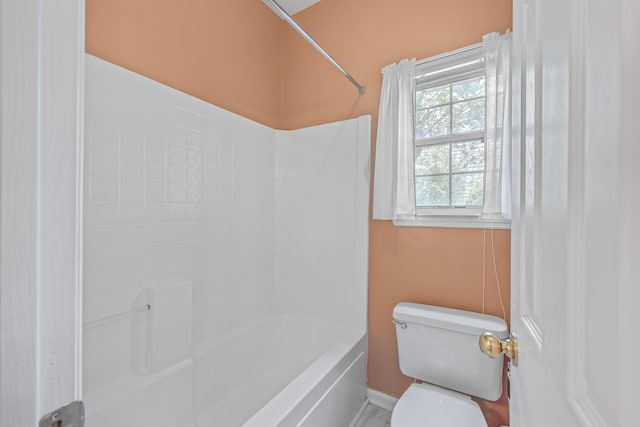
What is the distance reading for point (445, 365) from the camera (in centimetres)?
134

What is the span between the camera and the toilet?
1.17 meters

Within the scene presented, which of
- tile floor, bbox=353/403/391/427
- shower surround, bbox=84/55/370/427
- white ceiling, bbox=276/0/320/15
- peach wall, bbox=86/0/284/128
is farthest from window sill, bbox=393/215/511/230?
white ceiling, bbox=276/0/320/15

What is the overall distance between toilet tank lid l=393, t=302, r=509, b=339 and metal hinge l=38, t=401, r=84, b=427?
1.34m

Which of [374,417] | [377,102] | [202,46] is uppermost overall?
[202,46]

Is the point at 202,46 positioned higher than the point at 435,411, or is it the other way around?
the point at 202,46

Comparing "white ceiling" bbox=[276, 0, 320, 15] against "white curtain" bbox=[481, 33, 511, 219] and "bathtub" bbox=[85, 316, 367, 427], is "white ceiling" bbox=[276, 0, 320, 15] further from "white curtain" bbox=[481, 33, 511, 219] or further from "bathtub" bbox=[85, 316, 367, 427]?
"bathtub" bbox=[85, 316, 367, 427]

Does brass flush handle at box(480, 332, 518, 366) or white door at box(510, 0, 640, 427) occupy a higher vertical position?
white door at box(510, 0, 640, 427)

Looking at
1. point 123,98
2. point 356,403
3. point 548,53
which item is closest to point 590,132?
point 548,53

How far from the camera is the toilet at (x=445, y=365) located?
3.84 feet

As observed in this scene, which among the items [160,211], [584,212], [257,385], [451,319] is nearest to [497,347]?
[584,212]

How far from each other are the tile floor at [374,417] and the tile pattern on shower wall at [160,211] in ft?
3.05

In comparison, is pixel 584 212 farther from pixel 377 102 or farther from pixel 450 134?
pixel 377 102

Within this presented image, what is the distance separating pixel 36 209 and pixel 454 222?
1.62m

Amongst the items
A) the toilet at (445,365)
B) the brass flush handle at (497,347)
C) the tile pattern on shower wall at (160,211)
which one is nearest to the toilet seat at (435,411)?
the toilet at (445,365)
